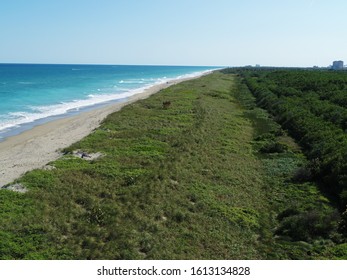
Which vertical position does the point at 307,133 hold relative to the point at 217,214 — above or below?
above

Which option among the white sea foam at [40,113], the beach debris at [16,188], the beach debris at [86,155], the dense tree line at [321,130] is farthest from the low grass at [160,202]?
the white sea foam at [40,113]

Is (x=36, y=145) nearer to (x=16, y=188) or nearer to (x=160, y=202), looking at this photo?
(x=16, y=188)

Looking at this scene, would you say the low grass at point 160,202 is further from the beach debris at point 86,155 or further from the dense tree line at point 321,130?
the dense tree line at point 321,130

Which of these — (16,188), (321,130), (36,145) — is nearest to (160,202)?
(16,188)

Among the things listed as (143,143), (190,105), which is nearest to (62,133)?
(143,143)

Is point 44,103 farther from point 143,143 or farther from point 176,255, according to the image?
point 176,255

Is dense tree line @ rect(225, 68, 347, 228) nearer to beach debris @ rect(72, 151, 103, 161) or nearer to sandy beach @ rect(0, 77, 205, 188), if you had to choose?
beach debris @ rect(72, 151, 103, 161)
